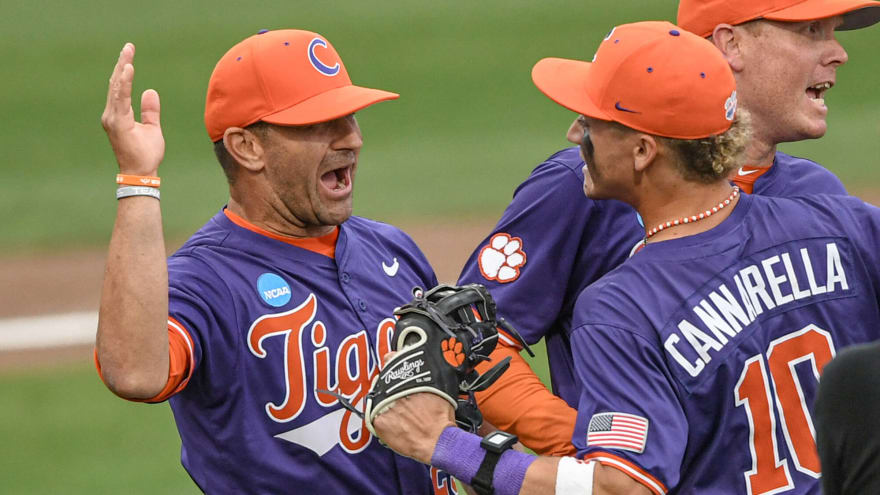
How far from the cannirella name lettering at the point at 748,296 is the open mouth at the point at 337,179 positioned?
124 centimetres

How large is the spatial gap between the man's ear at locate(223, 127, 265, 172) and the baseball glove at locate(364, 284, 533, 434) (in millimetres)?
749

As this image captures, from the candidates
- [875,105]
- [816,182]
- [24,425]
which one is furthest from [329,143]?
[875,105]

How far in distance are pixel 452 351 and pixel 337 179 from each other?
0.86 m

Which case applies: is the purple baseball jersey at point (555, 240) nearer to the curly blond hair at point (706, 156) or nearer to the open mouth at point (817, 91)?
the open mouth at point (817, 91)

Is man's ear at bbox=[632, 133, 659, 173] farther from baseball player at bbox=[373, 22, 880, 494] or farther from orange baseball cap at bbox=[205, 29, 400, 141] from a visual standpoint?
orange baseball cap at bbox=[205, 29, 400, 141]

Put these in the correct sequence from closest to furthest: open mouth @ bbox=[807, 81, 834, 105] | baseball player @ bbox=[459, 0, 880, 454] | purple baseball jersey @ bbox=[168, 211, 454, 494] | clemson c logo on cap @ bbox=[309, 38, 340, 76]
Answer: purple baseball jersey @ bbox=[168, 211, 454, 494] → baseball player @ bbox=[459, 0, 880, 454] → clemson c logo on cap @ bbox=[309, 38, 340, 76] → open mouth @ bbox=[807, 81, 834, 105]

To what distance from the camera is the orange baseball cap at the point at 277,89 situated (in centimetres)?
369

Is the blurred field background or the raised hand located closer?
the raised hand

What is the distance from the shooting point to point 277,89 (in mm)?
3688

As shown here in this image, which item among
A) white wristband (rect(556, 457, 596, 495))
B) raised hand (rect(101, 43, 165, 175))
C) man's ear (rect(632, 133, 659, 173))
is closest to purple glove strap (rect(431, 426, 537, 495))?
white wristband (rect(556, 457, 596, 495))

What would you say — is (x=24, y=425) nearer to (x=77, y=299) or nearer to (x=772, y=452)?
(x=77, y=299)

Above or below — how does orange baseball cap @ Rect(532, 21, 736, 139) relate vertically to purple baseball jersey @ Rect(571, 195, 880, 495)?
above

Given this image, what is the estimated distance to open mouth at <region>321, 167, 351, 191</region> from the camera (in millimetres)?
3814

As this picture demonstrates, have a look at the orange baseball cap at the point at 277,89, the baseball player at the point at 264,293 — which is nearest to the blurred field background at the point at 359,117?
the baseball player at the point at 264,293
